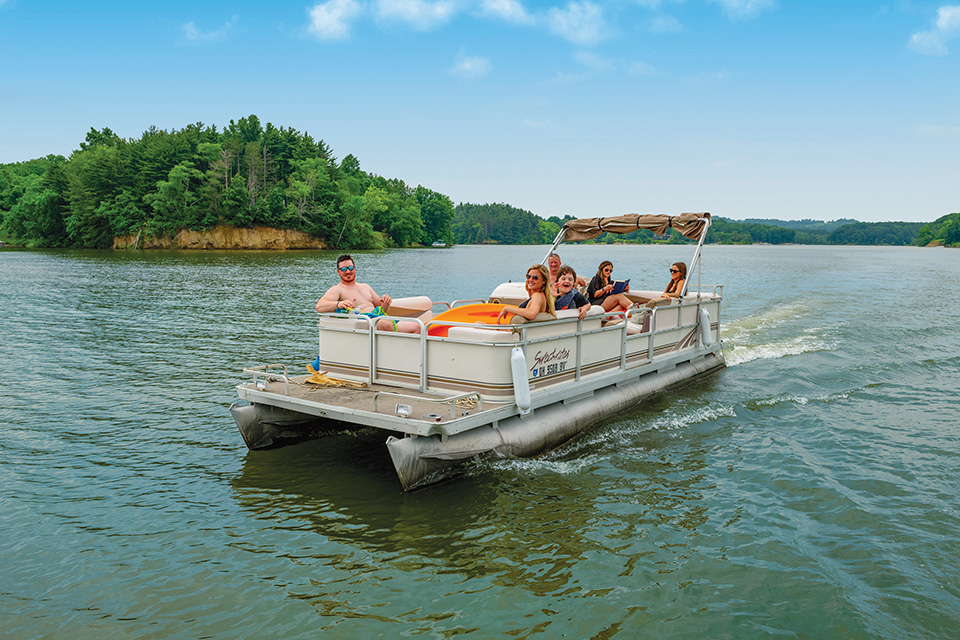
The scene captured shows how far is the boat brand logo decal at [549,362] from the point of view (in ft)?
25.5

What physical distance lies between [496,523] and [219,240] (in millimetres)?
79837

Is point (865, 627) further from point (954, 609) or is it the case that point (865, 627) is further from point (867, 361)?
point (867, 361)

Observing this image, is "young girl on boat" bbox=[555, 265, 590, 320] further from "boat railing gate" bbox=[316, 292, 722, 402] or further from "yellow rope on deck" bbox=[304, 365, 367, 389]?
"yellow rope on deck" bbox=[304, 365, 367, 389]

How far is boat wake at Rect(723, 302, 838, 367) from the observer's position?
15500mm

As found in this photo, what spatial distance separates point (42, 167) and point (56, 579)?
437 feet

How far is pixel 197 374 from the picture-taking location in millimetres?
12445

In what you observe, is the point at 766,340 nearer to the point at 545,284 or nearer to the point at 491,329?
the point at 545,284

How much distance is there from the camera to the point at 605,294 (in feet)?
38.5

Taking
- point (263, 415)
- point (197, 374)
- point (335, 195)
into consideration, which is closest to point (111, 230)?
point (335, 195)

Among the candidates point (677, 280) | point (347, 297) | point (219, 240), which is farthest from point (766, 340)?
point (219, 240)

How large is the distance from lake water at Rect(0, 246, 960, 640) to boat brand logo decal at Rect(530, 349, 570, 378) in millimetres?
1082

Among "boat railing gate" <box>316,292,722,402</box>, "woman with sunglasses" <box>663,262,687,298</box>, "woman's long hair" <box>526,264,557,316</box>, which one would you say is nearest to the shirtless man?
"boat railing gate" <box>316,292,722,402</box>

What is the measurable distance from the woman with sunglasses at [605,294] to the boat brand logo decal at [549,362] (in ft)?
11.9

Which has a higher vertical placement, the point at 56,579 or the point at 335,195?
the point at 335,195
